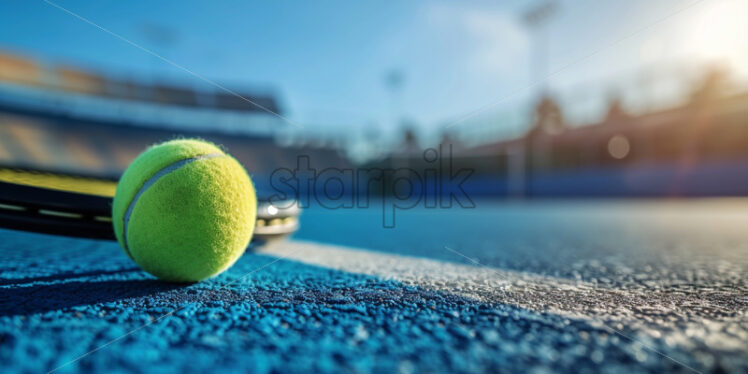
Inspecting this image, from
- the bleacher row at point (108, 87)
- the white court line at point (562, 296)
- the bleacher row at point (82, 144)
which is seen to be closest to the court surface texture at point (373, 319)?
the white court line at point (562, 296)

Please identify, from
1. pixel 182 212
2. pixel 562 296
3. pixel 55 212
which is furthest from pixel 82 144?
pixel 562 296

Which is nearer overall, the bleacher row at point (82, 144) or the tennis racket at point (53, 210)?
the tennis racket at point (53, 210)

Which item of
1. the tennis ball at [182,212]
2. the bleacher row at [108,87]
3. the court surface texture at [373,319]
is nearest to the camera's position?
the court surface texture at [373,319]

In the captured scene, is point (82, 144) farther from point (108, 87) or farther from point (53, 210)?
point (53, 210)

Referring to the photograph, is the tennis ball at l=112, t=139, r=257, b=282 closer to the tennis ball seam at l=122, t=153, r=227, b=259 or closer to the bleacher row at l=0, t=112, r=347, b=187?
the tennis ball seam at l=122, t=153, r=227, b=259

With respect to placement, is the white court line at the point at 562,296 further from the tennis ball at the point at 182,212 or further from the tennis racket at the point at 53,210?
the tennis racket at the point at 53,210

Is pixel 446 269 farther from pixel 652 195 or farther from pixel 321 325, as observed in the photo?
pixel 652 195

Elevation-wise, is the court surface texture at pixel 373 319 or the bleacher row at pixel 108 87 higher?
the bleacher row at pixel 108 87

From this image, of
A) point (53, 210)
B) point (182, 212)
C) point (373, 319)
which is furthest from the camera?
point (53, 210)

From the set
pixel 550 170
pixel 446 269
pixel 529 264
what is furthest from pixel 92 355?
pixel 550 170
